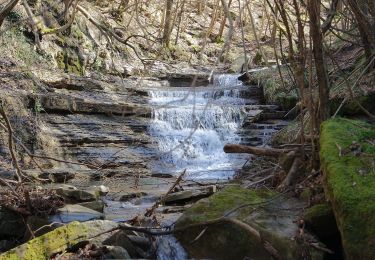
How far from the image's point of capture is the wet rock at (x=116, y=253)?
14.5 feet

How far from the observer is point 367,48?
6.58m

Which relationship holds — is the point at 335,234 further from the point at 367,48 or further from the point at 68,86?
the point at 68,86

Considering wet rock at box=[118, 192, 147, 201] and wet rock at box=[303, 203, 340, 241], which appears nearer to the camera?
wet rock at box=[303, 203, 340, 241]

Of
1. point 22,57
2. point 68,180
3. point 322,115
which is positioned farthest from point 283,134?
point 22,57

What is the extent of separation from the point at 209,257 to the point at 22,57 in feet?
34.9

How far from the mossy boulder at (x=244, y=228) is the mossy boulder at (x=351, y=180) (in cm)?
48

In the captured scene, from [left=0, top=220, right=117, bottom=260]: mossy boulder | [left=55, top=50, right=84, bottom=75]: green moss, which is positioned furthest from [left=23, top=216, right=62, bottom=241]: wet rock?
[left=55, top=50, right=84, bottom=75]: green moss

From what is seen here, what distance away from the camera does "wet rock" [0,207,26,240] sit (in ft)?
18.2

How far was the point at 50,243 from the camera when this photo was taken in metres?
4.46

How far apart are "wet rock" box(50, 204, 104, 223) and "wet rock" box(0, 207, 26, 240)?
381 mm

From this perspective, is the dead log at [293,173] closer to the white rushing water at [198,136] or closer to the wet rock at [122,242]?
the wet rock at [122,242]

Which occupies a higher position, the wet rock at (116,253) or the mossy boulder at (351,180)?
the mossy boulder at (351,180)

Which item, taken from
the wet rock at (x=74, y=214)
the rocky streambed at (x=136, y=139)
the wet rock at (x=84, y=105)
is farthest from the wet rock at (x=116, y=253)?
the wet rock at (x=84, y=105)

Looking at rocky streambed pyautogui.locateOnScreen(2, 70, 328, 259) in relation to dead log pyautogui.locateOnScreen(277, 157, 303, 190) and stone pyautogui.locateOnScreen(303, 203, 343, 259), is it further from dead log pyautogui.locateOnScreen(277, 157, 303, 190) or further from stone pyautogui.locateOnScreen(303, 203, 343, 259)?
stone pyautogui.locateOnScreen(303, 203, 343, 259)
